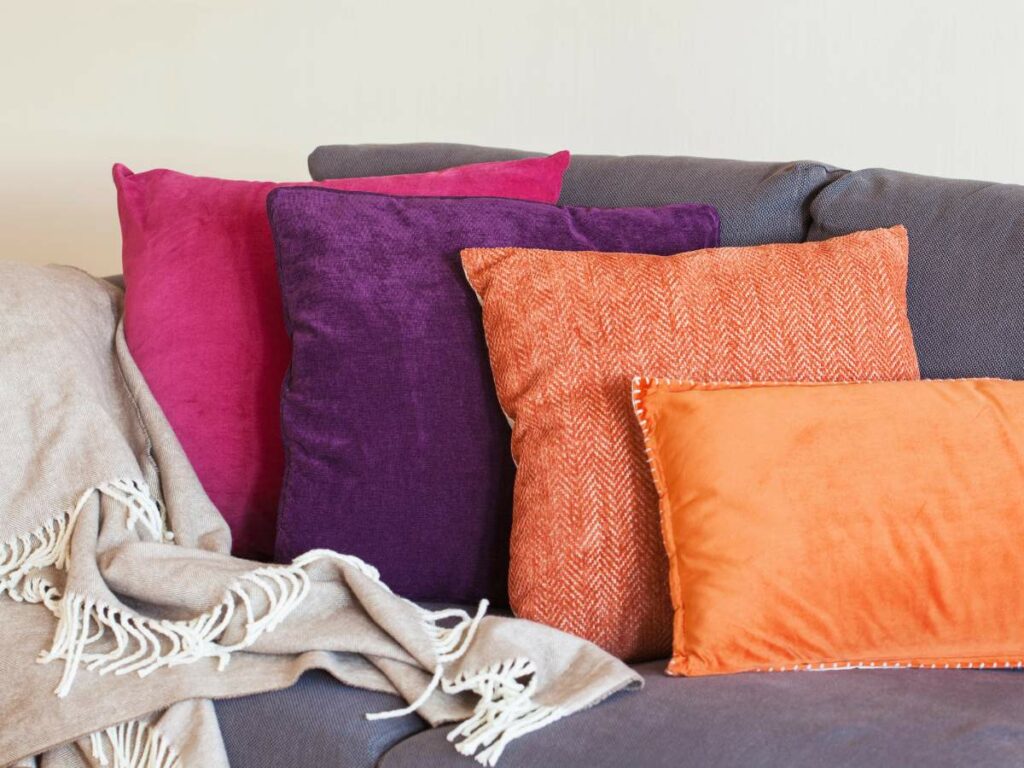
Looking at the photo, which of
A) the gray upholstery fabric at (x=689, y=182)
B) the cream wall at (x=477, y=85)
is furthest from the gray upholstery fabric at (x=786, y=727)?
the cream wall at (x=477, y=85)

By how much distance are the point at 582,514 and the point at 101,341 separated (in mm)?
842

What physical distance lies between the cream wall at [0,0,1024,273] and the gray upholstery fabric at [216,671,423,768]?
1478 mm

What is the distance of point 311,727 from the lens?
1.35 meters

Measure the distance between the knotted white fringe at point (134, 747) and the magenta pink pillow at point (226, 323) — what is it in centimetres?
46

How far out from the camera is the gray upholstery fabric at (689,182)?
5.99ft

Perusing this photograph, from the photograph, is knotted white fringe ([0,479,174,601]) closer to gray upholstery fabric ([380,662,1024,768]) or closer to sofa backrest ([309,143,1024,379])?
gray upholstery fabric ([380,662,1024,768])

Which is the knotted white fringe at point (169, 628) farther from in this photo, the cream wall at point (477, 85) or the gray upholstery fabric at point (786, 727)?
the cream wall at point (477, 85)

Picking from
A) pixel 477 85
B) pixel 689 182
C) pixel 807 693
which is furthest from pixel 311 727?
pixel 477 85

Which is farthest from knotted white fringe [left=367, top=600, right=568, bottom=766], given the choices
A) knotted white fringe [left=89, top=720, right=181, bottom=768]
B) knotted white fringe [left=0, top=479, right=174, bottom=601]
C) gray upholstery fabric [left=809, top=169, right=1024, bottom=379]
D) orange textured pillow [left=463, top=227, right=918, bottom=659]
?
gray upholstery fabric [left=809, top=169, right=1024, bottom=379]

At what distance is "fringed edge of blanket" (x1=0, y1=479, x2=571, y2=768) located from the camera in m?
1.29

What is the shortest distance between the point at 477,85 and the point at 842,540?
64.3 inches

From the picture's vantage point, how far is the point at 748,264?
157 centimetres

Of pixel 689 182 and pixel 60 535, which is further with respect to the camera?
pixel 689 182

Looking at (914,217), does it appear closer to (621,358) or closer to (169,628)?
(621,358)
